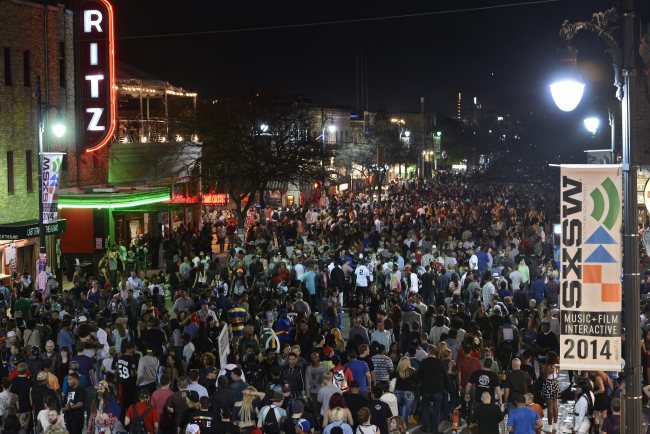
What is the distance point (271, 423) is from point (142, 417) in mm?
1560

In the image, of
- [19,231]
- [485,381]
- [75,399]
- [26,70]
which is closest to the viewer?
[75,399]

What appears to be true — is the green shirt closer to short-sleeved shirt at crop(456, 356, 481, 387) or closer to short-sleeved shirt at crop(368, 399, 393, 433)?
short-sleeved shirt at crop(456, 356, 481, 387)

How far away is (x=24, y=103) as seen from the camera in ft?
97.9

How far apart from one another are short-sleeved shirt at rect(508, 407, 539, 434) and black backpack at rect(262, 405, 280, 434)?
110 inches

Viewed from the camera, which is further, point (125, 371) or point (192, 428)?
point (125, 371)

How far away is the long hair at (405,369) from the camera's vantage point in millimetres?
13906

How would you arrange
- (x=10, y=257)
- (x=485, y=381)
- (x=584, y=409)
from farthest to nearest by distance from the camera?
(x=10, y=257)
(x=485, y=381)
(x=584, y=409)

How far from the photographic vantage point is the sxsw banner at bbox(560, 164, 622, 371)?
338 inches

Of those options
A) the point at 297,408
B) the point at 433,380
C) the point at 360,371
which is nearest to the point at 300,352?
the point at 360,371

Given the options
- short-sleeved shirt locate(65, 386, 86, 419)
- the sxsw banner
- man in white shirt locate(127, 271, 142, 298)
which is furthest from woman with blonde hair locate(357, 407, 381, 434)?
man in white shirt locate(127, 271, 142, 298)

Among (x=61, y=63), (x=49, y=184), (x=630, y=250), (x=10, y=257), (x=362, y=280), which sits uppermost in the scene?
(x=61, y=63)

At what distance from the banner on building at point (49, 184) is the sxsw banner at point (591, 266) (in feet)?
60.7

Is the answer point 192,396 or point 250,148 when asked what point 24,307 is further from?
point 250,148

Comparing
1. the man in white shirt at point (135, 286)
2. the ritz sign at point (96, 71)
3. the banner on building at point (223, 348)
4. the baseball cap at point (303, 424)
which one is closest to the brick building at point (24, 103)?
the ritz sign at point (96, 71)
